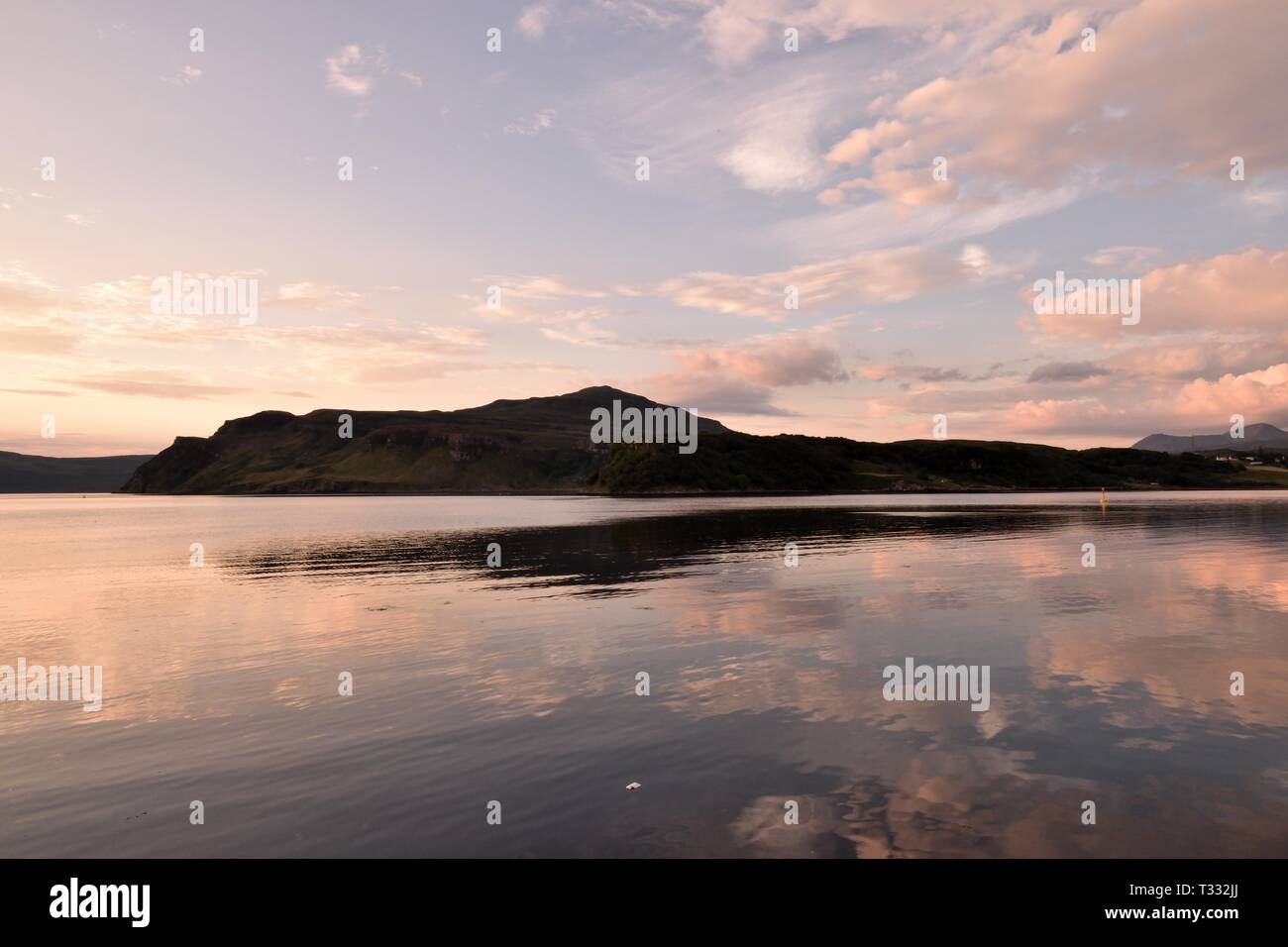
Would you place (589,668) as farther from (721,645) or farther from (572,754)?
(572,754)

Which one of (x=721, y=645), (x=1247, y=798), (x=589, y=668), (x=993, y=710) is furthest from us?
(x=721, y=645)

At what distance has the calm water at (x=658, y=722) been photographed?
41.9 ft

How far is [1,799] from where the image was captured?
49.0 ft

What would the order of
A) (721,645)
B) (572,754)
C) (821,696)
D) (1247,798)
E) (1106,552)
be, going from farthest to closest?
1. (1106,552)
2. (721,645)
3. (821,696)
4. (572,754)
5. (1247,798)

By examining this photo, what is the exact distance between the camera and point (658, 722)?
18953 mm

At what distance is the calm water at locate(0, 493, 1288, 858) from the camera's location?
41.9 ft

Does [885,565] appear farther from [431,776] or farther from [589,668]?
[431,776]

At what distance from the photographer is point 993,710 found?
19.5 meters

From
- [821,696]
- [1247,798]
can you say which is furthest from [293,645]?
[1247,798]
